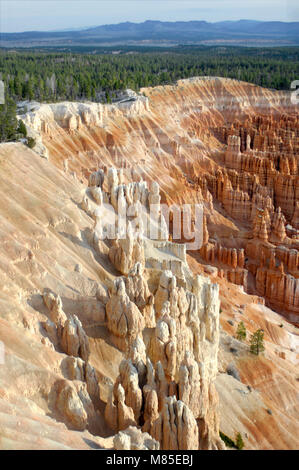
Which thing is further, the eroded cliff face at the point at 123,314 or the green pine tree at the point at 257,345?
the green pine tree at the point at 257,345

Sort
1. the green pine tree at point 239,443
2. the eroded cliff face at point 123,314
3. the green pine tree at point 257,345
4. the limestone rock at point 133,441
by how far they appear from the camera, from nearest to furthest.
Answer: the limestone rock at point 133,441 < the eroded cliff face at point 123,314 < the green pine tree at point 239,443 < the green pine tree at point 257,345

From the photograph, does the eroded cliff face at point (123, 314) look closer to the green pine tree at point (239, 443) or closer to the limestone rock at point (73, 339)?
the limestone rock at point (73, 339)

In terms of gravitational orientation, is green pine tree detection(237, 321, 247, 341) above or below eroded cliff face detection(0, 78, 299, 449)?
below

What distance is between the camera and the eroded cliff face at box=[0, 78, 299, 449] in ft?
55.2

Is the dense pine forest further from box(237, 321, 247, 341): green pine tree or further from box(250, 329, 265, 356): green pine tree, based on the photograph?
box(250, 329, 265, 356): green pine tree

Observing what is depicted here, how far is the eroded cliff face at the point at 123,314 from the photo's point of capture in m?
16.8

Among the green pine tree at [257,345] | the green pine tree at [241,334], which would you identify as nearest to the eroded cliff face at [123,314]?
the green pine tree at [257,345]

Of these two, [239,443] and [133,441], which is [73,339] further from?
[239,443]

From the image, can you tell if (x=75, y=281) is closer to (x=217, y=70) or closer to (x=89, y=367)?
(x=89, y=367)

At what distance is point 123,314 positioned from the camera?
906 inches

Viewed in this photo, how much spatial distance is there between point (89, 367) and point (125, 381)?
1.57 m

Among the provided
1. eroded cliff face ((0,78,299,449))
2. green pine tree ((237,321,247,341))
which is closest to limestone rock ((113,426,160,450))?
eroded cliff face ((0,78,299,449))

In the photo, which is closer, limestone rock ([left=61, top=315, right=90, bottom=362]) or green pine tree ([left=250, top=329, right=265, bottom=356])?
limestone rock ([left=61, top=315, right=90, bottom=362])

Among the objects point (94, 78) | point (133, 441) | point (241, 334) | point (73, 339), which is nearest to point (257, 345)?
point (241, 334)
